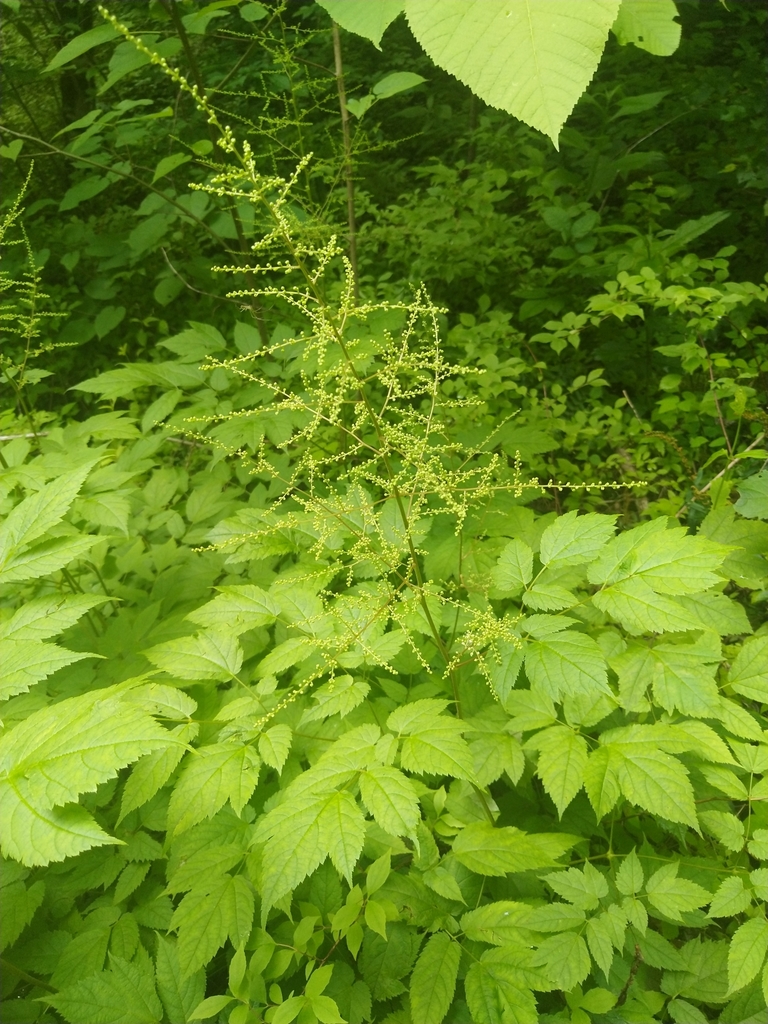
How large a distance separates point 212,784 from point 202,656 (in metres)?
0.40

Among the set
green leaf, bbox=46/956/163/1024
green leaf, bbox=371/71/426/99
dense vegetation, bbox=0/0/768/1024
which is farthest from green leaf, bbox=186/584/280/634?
green leaf, bbox=371/71/426/99

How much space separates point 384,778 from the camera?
1.33 meters

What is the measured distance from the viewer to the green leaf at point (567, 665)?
1.42m

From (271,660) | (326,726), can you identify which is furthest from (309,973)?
(271,660)

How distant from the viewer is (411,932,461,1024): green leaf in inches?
55.7

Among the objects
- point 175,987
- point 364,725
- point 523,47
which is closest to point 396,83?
point 523,47

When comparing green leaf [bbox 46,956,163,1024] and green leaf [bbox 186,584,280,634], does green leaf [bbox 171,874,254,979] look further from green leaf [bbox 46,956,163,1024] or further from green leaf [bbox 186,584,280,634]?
green leaf [bbox 186,584,280,634]

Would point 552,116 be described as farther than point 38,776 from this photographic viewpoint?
No

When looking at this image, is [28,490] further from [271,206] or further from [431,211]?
[431,211]

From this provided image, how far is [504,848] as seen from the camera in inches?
61.6

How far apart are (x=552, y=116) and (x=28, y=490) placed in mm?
2092

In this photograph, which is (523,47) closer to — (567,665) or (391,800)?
(567,665)

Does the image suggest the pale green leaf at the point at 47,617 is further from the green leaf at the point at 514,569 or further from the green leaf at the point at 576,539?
the green leaf at the point at 576,539

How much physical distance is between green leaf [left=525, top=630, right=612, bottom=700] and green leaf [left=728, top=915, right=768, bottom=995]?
67cm
